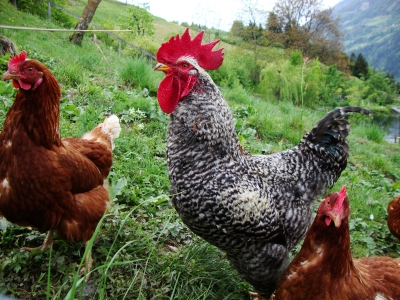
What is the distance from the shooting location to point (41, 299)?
2.11m

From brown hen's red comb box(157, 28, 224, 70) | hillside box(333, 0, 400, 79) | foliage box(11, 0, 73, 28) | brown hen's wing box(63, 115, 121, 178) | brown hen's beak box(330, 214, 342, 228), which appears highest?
hillside box(333, 0, 400, 79)

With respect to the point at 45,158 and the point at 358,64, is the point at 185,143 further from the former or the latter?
the point at 358,64

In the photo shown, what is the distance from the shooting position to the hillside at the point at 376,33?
26422mm

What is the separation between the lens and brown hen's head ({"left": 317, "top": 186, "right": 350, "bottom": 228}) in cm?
188

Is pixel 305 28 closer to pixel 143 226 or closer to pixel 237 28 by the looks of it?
pixel 237 28

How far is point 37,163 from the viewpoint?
2084mm

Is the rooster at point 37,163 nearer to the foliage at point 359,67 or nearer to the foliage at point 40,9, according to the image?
the foliage at point 40,9

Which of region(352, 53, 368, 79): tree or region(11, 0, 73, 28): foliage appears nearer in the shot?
region(11, 0, 73, 28): foliage

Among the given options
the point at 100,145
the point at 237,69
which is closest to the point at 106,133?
the point at 100,145

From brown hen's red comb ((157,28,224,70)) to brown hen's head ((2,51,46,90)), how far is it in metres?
0.87

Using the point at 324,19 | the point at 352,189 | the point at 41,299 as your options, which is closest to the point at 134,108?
the point at 41,299

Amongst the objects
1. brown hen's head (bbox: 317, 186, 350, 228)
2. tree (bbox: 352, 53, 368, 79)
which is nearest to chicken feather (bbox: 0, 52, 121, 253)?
brown hen's head (bbox: 317, 186, 350, 228)

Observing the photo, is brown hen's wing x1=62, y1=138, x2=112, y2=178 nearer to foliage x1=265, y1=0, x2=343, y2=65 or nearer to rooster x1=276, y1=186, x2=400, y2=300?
rooster x1=276, y1=186, x2=400, y2=300

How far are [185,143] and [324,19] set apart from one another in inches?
989
